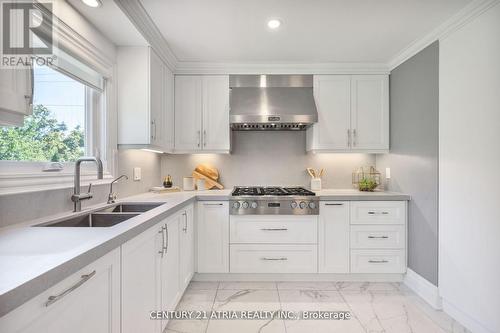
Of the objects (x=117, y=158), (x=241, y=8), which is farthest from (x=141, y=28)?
(x=117, y=158)

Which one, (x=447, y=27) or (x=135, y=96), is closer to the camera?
(x=447, y=27)

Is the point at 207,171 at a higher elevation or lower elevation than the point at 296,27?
lower

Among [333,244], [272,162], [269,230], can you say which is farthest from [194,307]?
[272,162]

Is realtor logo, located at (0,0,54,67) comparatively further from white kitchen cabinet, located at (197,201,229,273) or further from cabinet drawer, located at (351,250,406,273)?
cabinet drawer, located at (351,250,406,273)

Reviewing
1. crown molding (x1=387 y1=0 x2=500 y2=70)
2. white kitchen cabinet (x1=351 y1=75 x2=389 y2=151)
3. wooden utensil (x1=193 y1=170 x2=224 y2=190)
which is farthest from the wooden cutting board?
crown molding (x1=387 y1=0 x2=500 y2=70)

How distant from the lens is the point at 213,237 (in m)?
2.59

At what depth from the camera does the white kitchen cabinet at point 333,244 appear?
2590 mm

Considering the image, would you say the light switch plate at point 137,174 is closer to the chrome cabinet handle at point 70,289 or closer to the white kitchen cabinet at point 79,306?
the white kitchen cabinet at point 79,306

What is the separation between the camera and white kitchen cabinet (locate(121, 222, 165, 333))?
1.19m

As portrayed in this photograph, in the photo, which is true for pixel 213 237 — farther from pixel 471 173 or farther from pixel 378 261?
pixel 471 173

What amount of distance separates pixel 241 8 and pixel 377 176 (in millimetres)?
2424

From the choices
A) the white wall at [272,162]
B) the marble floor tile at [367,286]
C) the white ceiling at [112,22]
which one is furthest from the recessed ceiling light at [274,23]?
the marble floor tile at [367,286]

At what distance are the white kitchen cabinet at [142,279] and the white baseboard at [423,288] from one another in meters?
2.19

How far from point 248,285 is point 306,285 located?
58cm
